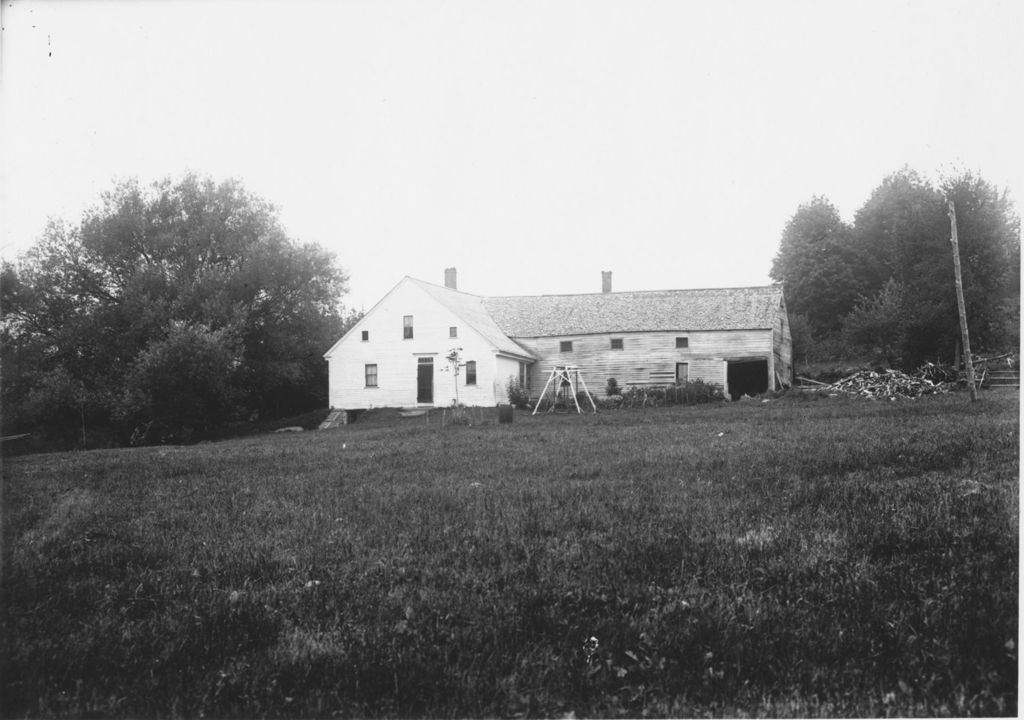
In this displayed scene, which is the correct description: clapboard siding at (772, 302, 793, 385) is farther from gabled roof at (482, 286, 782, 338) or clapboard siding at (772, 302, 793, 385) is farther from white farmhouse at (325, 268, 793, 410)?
gabled roof at (482, 286, 782, 338)

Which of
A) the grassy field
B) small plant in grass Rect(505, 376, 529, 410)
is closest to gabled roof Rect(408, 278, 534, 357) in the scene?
small plant in grass Rect(505, 376, 529, 410)

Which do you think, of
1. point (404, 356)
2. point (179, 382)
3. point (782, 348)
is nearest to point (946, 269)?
point (782, 348)

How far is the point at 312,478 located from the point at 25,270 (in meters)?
27.5

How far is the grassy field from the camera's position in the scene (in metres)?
3.45

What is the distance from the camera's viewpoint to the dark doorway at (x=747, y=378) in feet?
128

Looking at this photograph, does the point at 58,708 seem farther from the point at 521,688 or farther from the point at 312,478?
the point at 312,478

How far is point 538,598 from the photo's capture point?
4488 mm

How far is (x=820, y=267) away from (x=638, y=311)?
2475 cm

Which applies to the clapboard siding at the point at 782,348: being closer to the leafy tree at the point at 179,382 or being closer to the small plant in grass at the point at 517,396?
the small plant in grass at the point at 517,396

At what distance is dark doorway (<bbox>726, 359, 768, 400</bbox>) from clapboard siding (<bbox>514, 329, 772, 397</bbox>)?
5.60 ft

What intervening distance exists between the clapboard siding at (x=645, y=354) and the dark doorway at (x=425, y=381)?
724 centimetres

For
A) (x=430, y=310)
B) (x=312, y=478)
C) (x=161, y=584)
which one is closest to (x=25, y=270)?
(x=430, y=310)

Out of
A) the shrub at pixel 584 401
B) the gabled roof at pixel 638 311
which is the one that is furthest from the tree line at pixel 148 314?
the shrub at pixel 584 401

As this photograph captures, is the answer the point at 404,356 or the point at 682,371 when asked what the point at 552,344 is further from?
the point at 404,356
